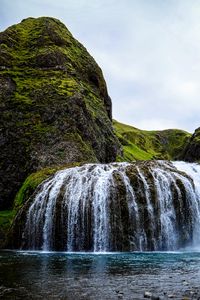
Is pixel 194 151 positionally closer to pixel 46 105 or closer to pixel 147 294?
pixel 46 105

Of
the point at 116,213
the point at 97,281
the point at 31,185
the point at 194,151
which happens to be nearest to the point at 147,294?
the point at 97,281

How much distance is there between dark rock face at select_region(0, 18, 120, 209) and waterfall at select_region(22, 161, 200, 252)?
17457 mm

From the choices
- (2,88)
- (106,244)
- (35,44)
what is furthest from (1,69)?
(106,244)

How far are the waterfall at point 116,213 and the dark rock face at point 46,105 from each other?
17.5 metres

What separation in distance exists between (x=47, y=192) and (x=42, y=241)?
518 cm

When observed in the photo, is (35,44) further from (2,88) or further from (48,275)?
(48,275)

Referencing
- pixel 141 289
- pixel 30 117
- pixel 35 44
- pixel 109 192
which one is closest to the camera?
pixel 141 289

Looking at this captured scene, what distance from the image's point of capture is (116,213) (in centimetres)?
3844

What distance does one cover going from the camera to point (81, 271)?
832 inches

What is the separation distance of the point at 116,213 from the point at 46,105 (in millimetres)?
34988

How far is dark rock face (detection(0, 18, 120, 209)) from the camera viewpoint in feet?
198

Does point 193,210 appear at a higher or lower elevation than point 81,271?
higher

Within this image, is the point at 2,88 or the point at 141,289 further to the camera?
the point at 2,88

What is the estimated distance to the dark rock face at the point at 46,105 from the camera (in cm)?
6028
